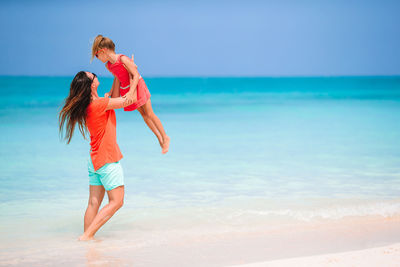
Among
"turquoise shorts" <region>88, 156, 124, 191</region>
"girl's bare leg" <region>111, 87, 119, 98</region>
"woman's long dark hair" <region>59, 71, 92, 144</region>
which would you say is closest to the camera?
"woman's long dark hair" <region>59, 71, 92, 144</region>

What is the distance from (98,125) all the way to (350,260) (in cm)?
184

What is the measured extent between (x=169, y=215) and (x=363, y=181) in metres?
2.50

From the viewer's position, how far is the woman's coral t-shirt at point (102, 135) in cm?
343

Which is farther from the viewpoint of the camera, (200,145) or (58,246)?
(200,145)

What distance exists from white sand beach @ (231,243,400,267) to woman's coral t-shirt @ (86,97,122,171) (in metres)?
1.16

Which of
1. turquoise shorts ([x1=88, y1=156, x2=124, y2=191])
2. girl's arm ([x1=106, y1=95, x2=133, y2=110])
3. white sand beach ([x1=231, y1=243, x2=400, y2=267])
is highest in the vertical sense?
girl's arm ([x1=106, y1=95, x2=133, y2=110])

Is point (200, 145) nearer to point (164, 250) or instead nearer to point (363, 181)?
point (363, 181)

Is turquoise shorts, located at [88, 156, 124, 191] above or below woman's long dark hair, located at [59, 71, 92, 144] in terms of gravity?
below

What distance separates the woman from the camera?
3379mm

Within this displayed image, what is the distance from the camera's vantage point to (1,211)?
4.60m

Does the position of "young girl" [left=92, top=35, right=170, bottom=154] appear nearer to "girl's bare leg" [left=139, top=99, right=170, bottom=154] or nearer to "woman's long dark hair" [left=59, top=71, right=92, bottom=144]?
"girl's bare leg" [left=139, top=99, right=170, bottom=154]

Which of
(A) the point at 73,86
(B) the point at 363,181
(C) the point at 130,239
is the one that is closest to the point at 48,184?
(C) the point at 130,239

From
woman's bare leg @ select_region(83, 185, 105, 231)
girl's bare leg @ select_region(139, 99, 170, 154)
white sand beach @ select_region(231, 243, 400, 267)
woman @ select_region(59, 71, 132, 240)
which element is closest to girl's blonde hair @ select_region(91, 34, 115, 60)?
woman @ select_region(59, 71, 132, 240)

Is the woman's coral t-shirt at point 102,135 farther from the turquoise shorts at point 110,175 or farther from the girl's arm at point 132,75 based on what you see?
the girl's arm at point 132,75
